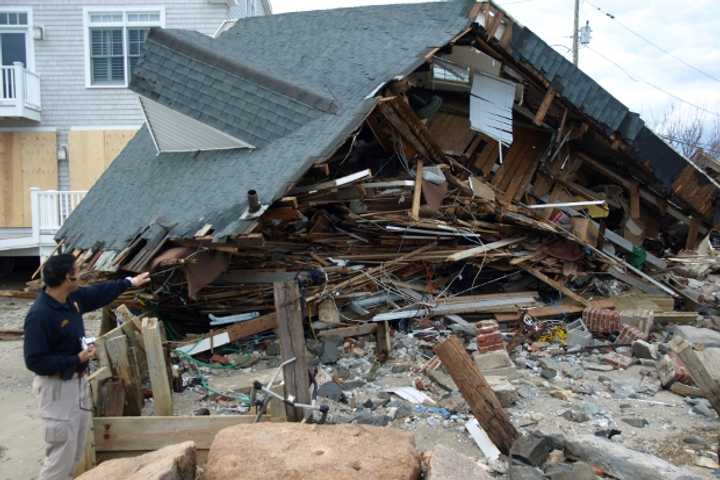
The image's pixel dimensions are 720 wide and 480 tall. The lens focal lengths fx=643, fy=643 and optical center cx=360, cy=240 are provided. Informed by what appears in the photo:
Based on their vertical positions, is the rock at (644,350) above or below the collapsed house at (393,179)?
below

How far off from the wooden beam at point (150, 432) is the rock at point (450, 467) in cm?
180

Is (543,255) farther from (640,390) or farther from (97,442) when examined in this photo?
(97,442)

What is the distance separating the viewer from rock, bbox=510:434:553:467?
197 inches

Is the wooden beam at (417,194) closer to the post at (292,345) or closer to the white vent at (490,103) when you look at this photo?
the white vent at (490,103)

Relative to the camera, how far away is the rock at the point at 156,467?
13.3 feet

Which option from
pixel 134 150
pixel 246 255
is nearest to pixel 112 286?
pixel 246 255

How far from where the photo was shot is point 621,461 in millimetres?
4809

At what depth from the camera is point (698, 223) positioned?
1147 cm

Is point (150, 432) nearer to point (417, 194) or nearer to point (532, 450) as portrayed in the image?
point (532, 450)

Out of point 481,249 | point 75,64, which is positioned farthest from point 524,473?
point 75,64

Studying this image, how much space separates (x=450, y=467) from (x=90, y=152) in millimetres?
15750

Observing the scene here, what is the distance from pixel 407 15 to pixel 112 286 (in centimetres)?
808

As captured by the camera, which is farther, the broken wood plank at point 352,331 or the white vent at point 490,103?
Result: the white vent at point 490,103


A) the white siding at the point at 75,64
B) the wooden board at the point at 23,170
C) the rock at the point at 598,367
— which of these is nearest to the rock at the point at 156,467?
the rock at the point at 598,367
